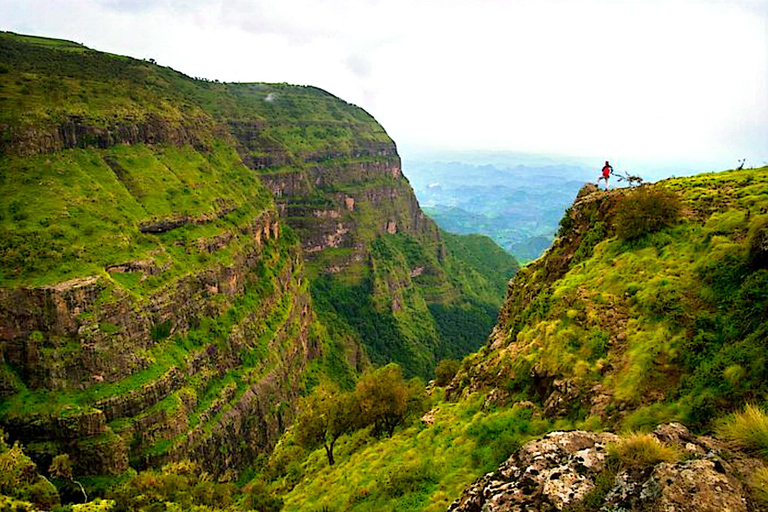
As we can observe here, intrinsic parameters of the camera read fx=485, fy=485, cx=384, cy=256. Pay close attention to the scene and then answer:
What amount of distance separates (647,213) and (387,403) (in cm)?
2189

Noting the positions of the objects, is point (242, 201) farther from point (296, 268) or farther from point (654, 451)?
point (654, 451)

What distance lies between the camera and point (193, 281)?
265 feet

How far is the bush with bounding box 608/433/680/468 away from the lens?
32.3ft

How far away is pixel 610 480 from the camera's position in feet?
32.3

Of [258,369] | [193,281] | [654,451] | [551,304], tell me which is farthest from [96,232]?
[654,451]

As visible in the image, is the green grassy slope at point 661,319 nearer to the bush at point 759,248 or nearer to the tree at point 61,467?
the bush at point 759,248

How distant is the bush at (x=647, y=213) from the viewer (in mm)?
24844

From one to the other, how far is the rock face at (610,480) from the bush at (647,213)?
16555 mm

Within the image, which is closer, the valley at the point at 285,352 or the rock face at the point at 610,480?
the rock face at the point at 610,480

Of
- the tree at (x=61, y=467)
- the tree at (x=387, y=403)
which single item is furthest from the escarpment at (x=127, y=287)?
the tree at (x=387, y=403)

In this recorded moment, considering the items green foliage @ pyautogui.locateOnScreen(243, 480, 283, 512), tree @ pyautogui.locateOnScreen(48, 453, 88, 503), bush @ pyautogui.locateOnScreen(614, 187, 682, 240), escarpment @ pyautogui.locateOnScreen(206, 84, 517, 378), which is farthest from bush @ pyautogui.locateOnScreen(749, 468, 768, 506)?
escarpment @ pyautogui.locateOnScreen(206, 84, 517, 378)

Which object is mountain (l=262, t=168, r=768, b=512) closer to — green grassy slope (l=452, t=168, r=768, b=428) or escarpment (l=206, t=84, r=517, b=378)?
green grassy slope (l=452, t=168, r=768, b=428)

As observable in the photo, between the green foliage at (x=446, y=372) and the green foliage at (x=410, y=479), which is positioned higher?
the green foliage at (x=410, y=479)

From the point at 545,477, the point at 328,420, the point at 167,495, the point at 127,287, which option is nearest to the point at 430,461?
the point at 545,477
